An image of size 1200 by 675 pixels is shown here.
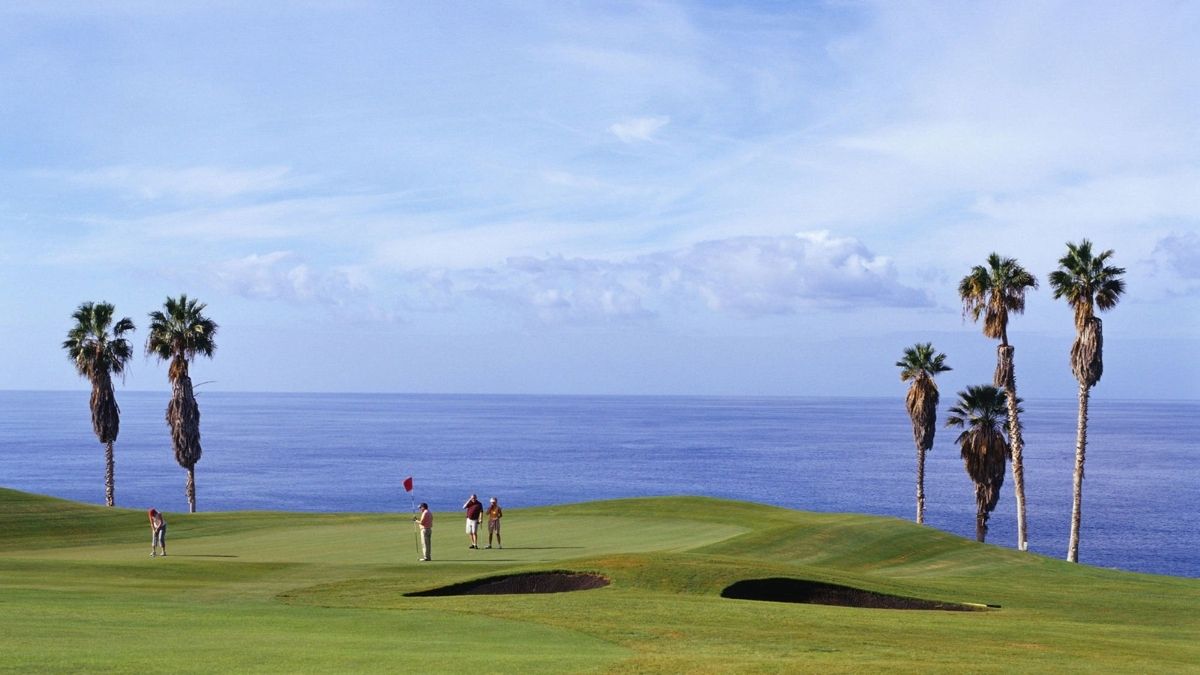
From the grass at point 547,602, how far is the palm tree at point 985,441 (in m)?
22.7

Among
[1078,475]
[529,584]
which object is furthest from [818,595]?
[1078,475]

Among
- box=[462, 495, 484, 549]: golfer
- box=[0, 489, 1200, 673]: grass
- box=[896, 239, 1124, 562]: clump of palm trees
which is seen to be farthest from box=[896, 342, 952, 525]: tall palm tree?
box=[462, 495, 484, 549]: golfer

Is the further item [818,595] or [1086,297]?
[1086,297]

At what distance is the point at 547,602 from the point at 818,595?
842cm

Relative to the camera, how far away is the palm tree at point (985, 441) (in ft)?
221

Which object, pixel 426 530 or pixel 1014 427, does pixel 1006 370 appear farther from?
pixel 426 530

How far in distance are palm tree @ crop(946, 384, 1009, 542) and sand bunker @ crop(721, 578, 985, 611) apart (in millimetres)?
40352

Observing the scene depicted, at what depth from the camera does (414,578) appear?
29.4 metres

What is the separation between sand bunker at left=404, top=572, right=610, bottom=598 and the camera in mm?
28156

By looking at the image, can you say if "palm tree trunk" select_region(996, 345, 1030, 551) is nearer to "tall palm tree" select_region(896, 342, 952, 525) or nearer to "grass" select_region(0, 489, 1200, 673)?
"tall palm tree" select_region(896, 342, 952, 525)

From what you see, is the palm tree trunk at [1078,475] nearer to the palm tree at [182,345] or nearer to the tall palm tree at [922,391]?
the tall palm tree at [922,391]

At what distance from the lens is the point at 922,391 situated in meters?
72.2

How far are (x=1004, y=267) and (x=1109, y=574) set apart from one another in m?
29.8

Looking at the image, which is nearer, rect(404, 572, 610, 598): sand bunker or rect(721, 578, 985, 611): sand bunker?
rect(404, 572, 610, 598): sand bunker
